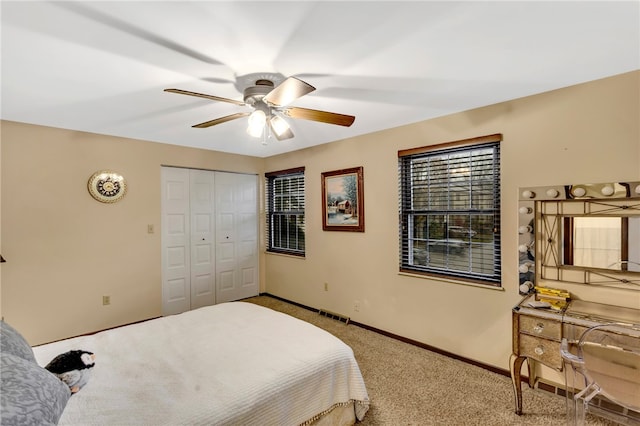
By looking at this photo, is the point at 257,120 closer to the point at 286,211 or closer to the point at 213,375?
the point at 213,375

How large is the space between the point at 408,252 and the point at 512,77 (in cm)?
186

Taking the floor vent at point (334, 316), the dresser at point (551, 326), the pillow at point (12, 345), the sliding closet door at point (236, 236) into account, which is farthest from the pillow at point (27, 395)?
the sliding closet door at point (236, 236)

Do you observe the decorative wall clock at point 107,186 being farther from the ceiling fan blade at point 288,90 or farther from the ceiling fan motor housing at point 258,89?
the ceiling fan blade at point 288,90

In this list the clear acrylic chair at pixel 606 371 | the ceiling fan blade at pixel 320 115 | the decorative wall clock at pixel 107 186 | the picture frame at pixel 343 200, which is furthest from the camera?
the picture frame at pixel 343 200

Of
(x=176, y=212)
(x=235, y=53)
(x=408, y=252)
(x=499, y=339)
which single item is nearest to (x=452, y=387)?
(x=499, y=339)

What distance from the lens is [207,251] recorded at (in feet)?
14.5

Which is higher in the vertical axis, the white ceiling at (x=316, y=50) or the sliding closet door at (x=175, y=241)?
the white ceiling at (x=316, y=50)

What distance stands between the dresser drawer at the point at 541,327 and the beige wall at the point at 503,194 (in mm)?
548

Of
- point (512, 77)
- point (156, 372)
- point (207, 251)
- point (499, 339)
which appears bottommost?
point (499, 339)

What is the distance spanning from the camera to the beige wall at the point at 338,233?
220 cm

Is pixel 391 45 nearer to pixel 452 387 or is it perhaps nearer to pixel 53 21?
pixel 53 21

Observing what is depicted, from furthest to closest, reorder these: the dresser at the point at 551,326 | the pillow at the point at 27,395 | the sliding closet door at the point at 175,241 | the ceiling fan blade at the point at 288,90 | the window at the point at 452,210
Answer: the sliding closet door at the point at 175,241 < the window at the point at 452,210 < the dresser at the point at 551,326 < the ceiling fan blade at the point at 288,90 < the pillow at the point at 27,395

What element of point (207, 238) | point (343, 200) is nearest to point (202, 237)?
point (207, 238)

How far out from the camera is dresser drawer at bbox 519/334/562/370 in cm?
187
